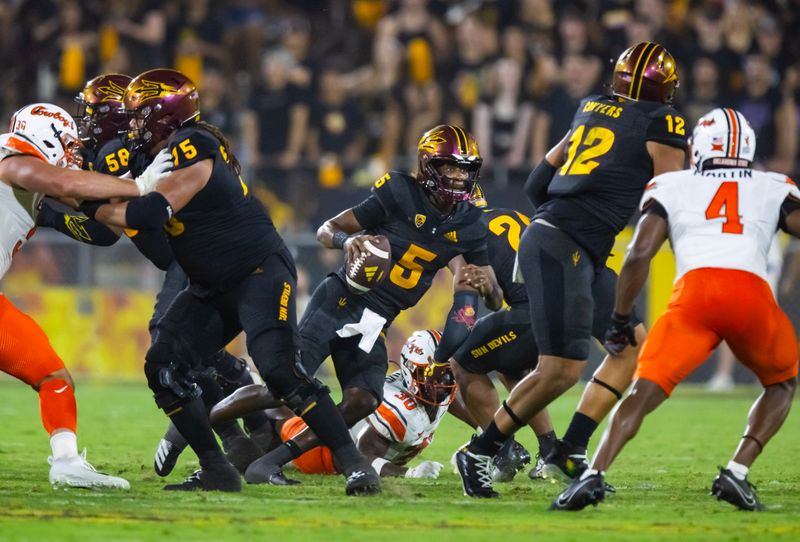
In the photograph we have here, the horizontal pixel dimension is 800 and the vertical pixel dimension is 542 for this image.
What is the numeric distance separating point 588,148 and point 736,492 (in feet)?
6.02

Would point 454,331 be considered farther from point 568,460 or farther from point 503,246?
point 568,460

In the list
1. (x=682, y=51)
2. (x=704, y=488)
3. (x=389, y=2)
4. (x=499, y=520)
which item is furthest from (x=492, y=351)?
(x=389, y=2)

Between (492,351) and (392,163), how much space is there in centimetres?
757

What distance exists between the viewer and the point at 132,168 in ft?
23.2

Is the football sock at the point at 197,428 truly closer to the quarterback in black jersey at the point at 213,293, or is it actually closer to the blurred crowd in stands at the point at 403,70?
the quarterback in black jersey at the point at 213,293

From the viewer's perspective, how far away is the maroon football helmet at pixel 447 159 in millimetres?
7609

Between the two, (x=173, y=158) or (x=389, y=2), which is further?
(x=389, y=2)

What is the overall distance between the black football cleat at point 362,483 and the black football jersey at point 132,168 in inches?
65.7

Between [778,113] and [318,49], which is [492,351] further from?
[318,49]

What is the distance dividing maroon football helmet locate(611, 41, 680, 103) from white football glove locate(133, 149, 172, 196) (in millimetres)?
2306

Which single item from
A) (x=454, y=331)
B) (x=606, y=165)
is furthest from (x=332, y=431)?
(x=606, y=165)

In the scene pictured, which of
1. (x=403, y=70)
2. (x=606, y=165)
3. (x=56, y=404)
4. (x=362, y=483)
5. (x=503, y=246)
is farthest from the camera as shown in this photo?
(x=403, y=70)

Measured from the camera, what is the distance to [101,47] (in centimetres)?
1605

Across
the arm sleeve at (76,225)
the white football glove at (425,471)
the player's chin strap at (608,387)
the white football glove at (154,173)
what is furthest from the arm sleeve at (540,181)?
the arm sleeve at (76,225)
